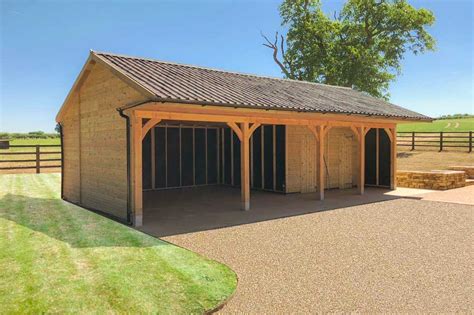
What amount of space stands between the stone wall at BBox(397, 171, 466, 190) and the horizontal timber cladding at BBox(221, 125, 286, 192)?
5100 mm

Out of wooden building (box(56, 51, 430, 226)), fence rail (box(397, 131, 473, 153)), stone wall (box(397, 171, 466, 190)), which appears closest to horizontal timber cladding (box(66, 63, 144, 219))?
wooden building (box(56, 51, 430, 226))

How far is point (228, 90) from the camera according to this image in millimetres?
9008

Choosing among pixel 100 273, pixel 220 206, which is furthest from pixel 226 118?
pixel 100 273

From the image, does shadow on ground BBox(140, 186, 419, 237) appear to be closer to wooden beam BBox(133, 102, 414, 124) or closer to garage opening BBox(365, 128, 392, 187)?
garage opening BBox(365, 128, 392, 187)

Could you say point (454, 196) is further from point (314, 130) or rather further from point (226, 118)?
point (226, 118)

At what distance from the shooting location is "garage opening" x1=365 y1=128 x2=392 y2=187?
13.2m

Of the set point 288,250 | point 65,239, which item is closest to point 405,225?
point 288,250

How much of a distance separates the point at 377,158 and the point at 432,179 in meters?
1.98

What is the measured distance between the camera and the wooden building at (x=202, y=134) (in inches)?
295

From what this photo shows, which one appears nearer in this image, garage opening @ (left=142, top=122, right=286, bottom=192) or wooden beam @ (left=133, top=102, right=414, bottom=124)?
wooden beam @ (left=133, top=102, right=414, bottom=124)

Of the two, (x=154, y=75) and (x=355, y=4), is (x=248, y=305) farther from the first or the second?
(x=355, y=4)

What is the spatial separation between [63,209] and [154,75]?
421cm

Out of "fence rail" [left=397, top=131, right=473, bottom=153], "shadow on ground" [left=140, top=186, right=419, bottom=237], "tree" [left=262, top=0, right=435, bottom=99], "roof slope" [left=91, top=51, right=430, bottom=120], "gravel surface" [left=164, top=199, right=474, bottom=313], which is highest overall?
"tree" [left=262, top=0, right=435, bottom=99]

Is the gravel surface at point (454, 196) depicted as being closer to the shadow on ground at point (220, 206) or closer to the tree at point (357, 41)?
the shadow on ground at point (220, 206)
